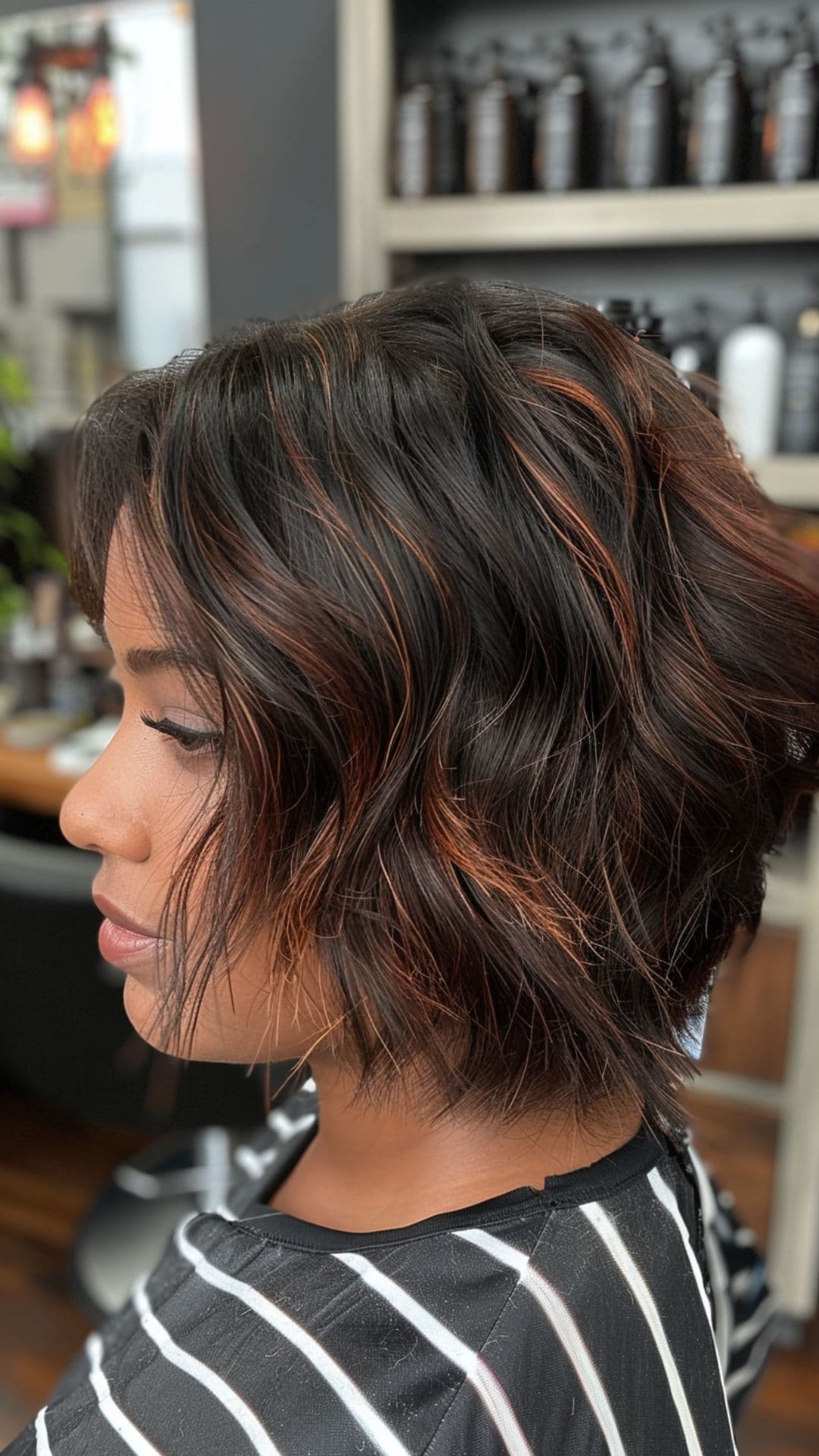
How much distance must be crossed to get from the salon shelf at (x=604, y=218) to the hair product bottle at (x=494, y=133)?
0.04 m

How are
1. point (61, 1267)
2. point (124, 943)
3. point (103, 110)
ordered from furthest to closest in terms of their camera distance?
1. point (103, 110)
2. point (61, 1267)
3. point (124, 943)

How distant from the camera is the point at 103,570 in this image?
0.59m

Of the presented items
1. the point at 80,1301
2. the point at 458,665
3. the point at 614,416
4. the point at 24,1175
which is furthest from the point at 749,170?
the point at 24,1175

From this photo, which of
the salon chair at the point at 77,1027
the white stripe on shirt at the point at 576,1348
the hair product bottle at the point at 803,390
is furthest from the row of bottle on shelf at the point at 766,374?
the white stripe on shirt at the point at 576,1348

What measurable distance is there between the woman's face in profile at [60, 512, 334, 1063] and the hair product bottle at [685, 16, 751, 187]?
1.49 metres

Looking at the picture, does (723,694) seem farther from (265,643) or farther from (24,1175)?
(24,1175)

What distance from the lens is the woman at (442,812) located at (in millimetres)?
489

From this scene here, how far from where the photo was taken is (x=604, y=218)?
66.9 inches

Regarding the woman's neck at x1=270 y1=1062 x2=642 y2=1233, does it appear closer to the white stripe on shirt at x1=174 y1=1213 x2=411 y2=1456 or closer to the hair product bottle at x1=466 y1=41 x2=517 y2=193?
the white stripe on shirt at x1=174 y1=1213 x2=411 y2=1456

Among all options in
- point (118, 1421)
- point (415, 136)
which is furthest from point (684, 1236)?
point (415, 136)

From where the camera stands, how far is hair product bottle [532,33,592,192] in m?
1.76

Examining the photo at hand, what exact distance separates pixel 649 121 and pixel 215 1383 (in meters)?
1.81

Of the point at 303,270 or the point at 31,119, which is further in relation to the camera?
the point at 31,119

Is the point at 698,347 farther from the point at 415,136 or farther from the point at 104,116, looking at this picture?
the point at 104,116
